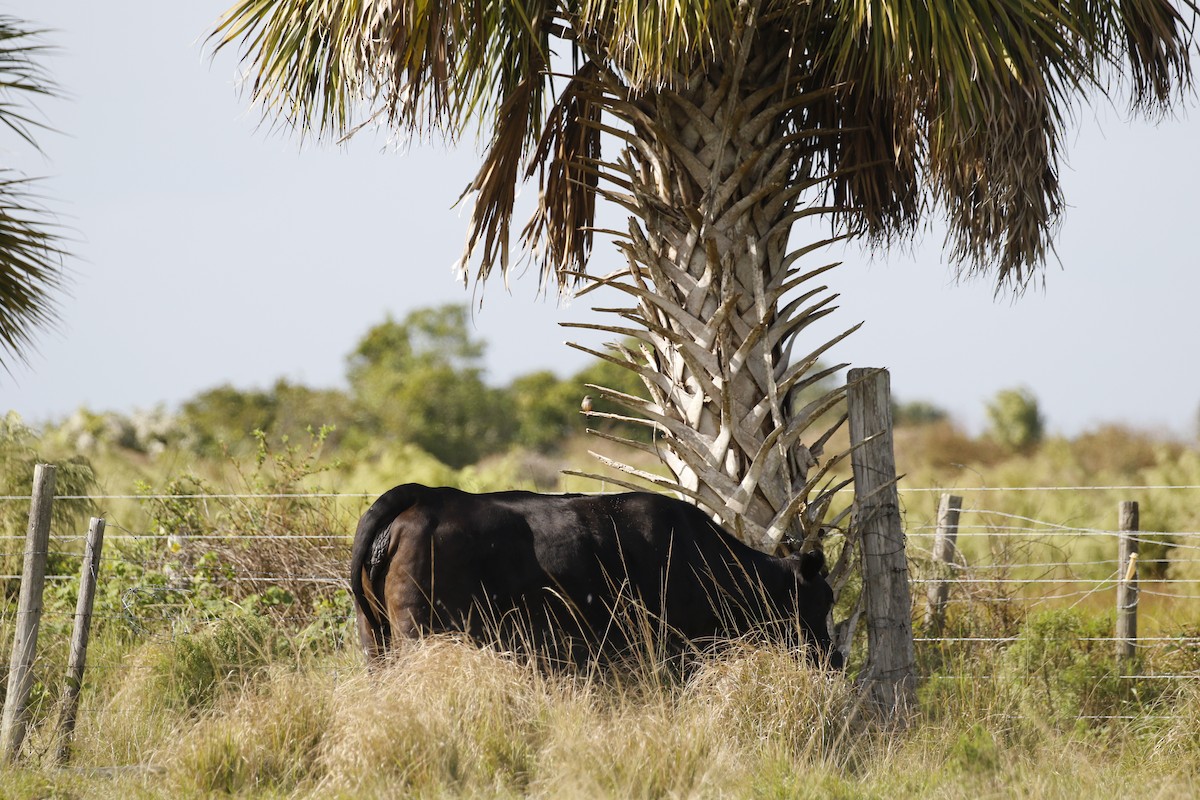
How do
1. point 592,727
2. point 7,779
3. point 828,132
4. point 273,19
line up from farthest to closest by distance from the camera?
point 273,19
point 828,132
point 7,779
point 592,727

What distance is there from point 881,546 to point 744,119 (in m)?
2.54

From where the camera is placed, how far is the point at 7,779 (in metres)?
5.36

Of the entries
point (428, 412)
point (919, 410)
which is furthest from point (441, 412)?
point (919, 410)

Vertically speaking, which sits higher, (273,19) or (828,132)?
(273,19)

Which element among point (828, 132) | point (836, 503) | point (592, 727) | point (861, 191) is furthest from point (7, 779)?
point (836, 503)

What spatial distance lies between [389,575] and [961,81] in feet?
12.4

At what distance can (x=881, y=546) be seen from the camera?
599 cm

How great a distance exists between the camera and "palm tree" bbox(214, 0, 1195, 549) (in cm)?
599

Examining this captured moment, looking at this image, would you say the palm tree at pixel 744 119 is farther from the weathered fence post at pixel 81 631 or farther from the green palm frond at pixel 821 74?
the weathered fence post at pixel 81 631

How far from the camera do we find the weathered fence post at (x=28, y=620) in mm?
6109

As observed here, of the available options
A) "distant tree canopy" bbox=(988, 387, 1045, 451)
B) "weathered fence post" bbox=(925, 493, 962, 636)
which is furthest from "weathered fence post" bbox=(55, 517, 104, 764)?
"distant tree canopy" bbox=(988, 387, 1045, 451)

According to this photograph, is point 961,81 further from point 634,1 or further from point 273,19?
point 273,19

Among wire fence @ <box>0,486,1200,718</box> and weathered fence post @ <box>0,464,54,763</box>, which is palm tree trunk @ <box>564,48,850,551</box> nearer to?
wire fence @ <box>0,486,1200,718</box>

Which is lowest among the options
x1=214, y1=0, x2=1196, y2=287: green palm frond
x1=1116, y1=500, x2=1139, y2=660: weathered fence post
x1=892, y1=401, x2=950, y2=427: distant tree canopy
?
x1=1116, y1=500, x2=1139, y2=660: weathered fence post
